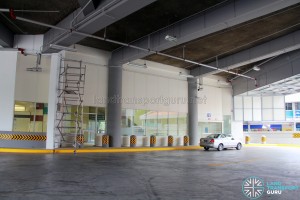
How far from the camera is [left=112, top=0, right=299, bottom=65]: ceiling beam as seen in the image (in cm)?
1222

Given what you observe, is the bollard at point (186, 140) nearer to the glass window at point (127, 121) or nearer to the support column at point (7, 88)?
the glass window at point (127, 121)

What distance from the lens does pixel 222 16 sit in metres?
13.8

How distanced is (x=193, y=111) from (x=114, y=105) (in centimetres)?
894

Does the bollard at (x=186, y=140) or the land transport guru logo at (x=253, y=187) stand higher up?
the bollard at (x=186, y=140)

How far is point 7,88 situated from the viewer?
1825cm

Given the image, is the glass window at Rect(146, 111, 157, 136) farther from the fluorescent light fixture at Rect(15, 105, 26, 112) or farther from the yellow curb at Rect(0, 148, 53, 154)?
the fluorescent light fixture at Rect(15, 105, 26, 112)

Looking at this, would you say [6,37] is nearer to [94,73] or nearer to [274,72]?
[94,73]

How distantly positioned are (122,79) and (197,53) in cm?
641

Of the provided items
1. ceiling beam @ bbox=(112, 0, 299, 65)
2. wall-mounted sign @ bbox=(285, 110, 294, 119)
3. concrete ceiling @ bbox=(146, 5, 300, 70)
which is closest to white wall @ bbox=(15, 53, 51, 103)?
ceiling beam @ bbox=(112, 0, 299, 65)

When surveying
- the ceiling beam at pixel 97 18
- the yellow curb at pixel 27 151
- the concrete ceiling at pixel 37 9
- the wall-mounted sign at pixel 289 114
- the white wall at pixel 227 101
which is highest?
the concrete ceiling at pixel 37 9

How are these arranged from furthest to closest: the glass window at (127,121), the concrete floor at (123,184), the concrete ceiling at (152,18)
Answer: the glass window at (127,121), the concrete ceiling at (152,18), the concrete floor at (123,184)

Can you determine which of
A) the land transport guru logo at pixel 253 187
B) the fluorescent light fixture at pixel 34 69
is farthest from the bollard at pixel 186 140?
the land transport guru logo at pixel 253 187

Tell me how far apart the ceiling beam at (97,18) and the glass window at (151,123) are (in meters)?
10.4

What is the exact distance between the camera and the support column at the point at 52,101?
17656mm
